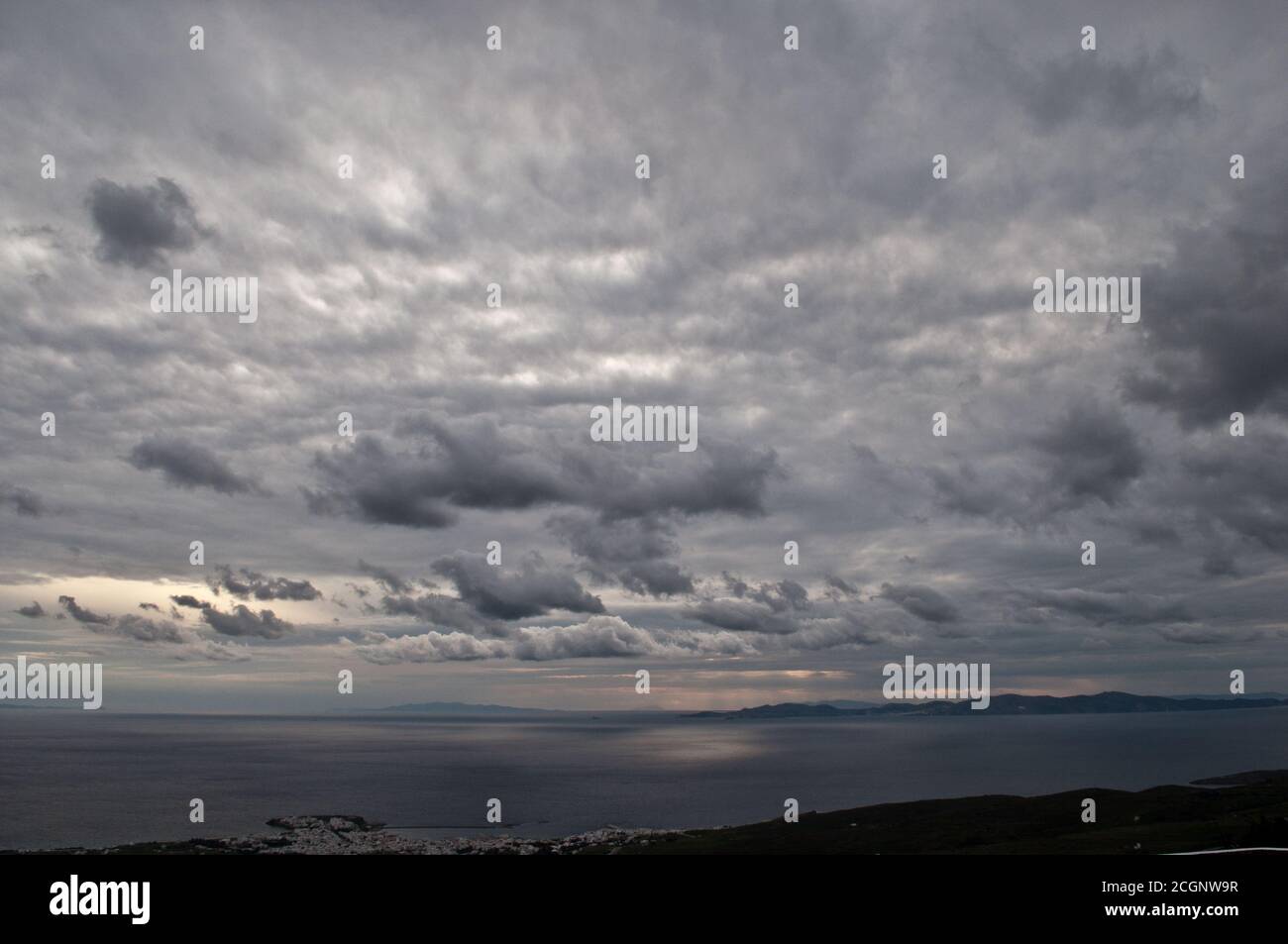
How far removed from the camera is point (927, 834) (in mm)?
112000

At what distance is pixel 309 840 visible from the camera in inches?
4205

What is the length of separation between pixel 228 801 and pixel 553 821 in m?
75.2

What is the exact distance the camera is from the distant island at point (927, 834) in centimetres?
8738

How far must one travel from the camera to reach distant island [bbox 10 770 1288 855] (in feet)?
287
